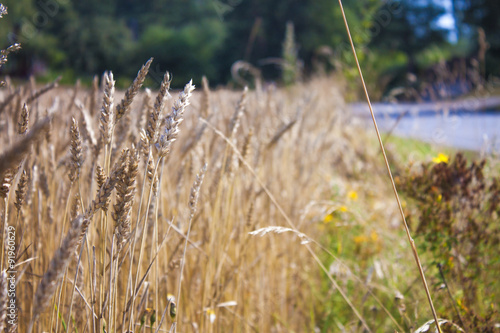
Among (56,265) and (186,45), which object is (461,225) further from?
(186,45)

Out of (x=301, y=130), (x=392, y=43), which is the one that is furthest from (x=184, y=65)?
(x=301, y=130)

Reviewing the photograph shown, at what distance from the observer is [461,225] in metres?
1.41

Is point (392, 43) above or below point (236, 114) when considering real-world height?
above

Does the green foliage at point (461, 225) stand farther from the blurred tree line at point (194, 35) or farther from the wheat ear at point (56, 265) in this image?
the blurred tree line at point (194, 35)

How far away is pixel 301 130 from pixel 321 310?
89 centimetres

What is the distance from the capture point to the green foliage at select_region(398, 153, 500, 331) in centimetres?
127

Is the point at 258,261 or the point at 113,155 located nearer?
the point at 113,155

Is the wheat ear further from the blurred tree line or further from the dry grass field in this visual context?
the blurred tree line

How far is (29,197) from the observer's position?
844 millimetres


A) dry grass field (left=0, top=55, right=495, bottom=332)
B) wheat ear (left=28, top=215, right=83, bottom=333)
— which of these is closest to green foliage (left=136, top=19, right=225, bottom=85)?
dry grass field (left=0, top=55, right=495, bottom=332)

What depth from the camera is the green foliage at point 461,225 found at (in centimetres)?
127

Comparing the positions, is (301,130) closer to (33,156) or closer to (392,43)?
(33,156)

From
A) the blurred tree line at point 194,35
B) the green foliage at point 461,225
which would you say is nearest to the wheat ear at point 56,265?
the green foliage at point 461,225

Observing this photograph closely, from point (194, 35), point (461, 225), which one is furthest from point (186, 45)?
point (461, 225)
